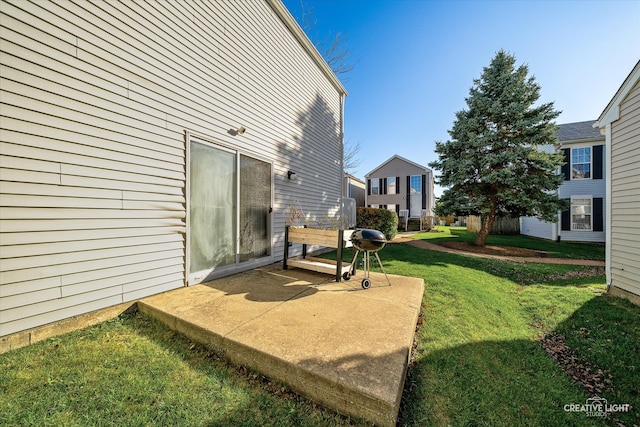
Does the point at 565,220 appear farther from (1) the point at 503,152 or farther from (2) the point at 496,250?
(1) the point at 503,152

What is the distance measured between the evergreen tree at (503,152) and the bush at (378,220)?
2.34 meters

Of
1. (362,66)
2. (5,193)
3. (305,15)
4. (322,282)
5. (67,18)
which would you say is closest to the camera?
(5,193)

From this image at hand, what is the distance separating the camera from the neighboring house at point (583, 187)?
37.7 ft

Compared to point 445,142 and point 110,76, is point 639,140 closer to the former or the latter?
point 445,142

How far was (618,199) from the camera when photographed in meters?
4.52

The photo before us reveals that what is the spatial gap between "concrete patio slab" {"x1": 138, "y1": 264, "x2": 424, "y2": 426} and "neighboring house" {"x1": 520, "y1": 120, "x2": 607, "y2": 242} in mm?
14347

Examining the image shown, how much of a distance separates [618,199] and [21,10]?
9.14 m

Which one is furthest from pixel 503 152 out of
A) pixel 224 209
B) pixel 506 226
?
pixel 224 209

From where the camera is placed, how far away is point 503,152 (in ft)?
30.7

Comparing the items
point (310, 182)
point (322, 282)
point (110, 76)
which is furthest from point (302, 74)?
point (322, 282)

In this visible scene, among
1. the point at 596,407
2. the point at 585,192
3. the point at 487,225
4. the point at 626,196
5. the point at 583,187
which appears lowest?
the point at 596,407

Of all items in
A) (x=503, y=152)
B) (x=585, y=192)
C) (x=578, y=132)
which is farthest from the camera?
(x=578, y=132)

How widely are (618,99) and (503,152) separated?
519 cm

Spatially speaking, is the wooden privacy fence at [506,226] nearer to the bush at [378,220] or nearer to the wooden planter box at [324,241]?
the bush at [378,220]
